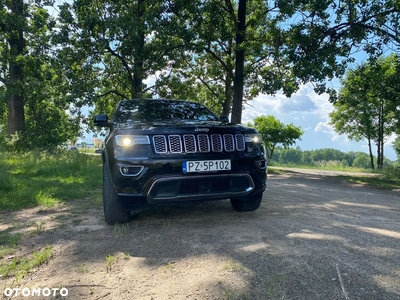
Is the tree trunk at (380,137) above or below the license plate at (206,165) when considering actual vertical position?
above

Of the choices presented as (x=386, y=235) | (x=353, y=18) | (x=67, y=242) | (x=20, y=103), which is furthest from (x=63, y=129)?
(x=386, y=235)

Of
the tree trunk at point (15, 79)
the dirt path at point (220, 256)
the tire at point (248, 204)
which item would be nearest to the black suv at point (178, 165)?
the tire at point (248, 204)

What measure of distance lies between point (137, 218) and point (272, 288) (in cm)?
246

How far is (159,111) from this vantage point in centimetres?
484

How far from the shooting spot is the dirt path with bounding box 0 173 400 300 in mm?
2143

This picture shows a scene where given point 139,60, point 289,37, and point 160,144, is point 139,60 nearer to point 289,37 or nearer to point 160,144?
point 289,37

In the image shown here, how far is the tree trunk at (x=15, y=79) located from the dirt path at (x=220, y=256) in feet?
45.7

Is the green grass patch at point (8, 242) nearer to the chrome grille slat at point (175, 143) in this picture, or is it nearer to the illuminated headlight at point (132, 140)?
the illuminated headlight at point (132, 140)

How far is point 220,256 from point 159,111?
9.10 ft

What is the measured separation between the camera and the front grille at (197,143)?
353 cm

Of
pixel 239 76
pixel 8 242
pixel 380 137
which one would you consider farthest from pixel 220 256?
pixel 380 137

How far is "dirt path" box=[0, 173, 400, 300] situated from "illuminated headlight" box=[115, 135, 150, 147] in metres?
1.02

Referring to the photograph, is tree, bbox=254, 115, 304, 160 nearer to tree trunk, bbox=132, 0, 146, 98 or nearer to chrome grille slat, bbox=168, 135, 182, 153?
tree trunk, bbox=132, 0, 146, 98

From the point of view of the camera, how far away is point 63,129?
2309 cm
